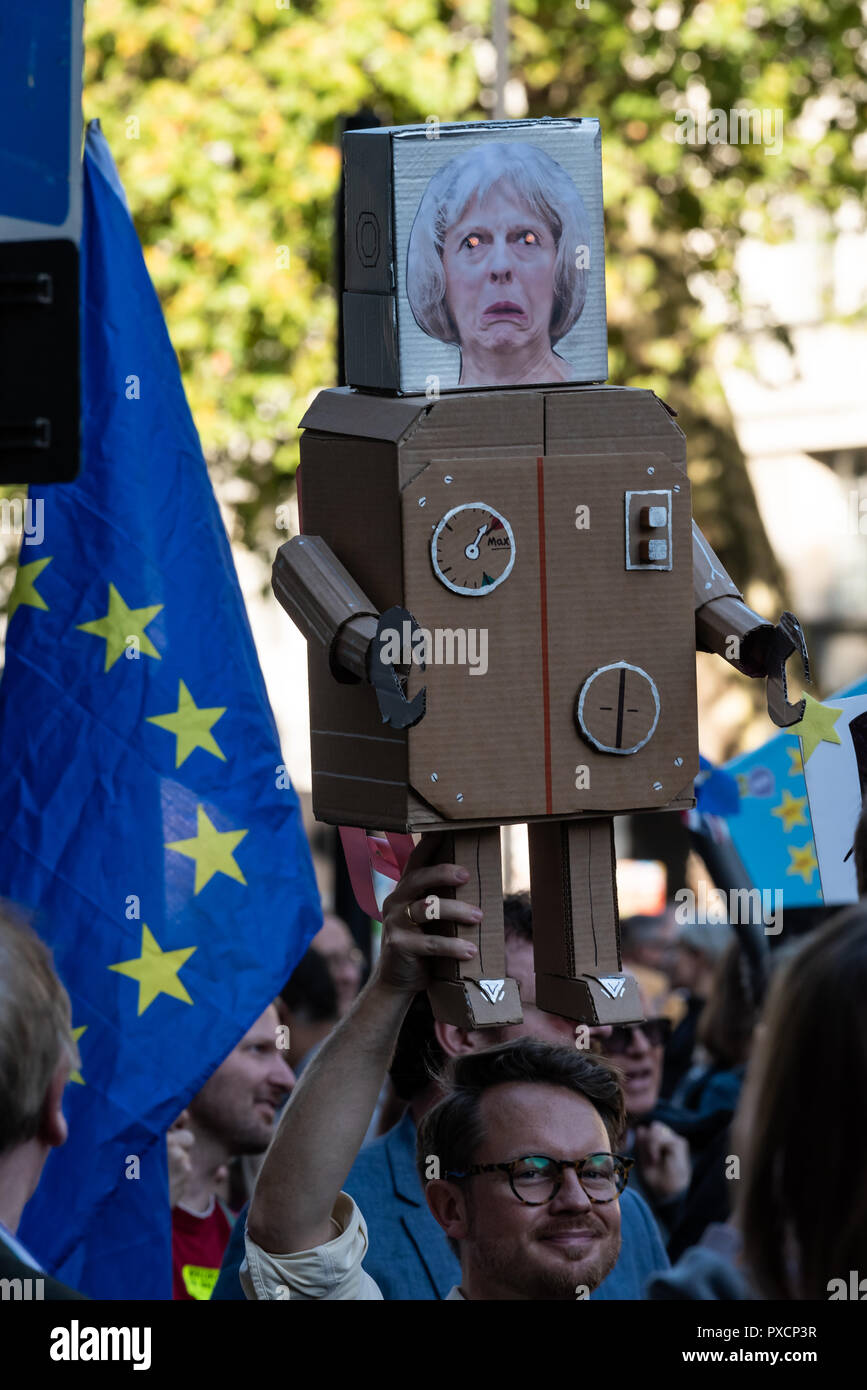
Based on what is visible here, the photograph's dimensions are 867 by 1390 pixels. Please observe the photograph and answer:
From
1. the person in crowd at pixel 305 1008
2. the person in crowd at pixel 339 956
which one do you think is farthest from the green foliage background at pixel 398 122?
the person in crowd at pixel 305 1008

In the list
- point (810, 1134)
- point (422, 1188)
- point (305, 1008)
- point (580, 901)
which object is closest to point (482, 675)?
point (580, 901)

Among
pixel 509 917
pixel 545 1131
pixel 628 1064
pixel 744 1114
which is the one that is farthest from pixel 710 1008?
pixel 744 1114

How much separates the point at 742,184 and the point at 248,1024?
8.09 m

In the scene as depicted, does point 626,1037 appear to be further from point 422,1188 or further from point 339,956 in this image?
point 422,1188

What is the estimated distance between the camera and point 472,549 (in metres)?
2.65

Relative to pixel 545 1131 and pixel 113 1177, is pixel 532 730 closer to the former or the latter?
pixel 545 1131

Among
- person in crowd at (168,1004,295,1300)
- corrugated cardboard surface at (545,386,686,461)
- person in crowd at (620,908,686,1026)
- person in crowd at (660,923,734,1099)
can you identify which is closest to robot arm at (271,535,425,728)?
corrugated cardboard surface at (545,386,686,461)

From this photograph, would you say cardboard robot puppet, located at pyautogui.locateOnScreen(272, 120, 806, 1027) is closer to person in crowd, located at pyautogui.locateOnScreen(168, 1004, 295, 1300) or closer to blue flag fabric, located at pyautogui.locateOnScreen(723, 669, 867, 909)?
person in crowd, located at pyautogui.locateOnScreen(168, 1004, 295, 1300)

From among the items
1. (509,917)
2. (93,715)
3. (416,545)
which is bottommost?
(509,917)

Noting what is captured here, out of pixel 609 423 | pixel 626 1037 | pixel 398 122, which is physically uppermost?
pixel 398 122

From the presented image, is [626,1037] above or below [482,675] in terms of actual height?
below

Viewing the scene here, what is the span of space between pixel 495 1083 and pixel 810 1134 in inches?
41.3

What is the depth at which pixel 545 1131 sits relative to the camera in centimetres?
296

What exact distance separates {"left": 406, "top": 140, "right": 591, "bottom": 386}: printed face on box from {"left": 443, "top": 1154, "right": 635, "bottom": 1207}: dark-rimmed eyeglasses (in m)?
1.19
